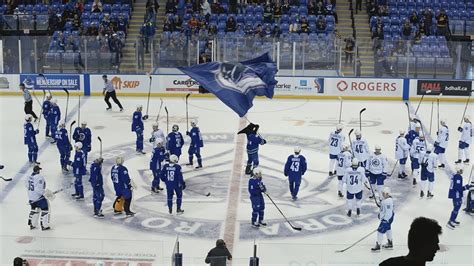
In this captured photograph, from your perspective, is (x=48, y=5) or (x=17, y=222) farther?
(x=48, y=5)

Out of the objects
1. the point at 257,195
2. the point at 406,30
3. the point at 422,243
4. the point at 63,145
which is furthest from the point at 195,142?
the point at 422,243

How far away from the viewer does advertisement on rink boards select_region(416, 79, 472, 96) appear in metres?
24.9

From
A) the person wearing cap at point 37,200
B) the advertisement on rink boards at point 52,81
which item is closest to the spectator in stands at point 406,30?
the advertisement on rink boards at point 52,81

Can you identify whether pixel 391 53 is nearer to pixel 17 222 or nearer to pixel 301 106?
pixel 301 106

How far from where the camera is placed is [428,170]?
15.2m

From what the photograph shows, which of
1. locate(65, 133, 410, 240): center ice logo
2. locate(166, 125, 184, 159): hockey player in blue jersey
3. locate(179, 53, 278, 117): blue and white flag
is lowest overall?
locate(65, 133, 410, 240): center ice logo

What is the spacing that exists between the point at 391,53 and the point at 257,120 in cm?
574

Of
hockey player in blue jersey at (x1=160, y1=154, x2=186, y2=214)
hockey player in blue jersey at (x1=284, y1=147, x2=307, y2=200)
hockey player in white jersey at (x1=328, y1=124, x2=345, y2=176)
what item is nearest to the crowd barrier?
hockey player in white jersey at (x1=328, y1=124, x2=345, y2=176)

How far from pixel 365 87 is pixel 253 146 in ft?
31.0

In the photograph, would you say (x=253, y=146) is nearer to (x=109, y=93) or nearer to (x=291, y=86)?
(x=109, y=93)

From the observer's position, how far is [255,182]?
13.4 meters

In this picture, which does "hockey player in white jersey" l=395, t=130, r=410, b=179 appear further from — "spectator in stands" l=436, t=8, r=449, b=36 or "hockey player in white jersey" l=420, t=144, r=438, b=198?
"spectator in stands" l=436, t=8, r=449, b=36

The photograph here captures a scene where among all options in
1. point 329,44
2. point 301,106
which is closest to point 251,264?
point 301,106

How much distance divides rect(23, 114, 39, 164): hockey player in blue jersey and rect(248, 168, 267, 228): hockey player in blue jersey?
6.19 m
